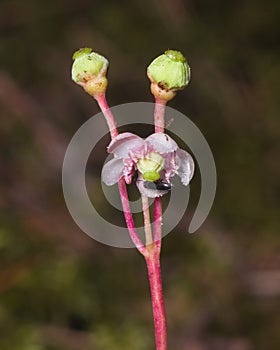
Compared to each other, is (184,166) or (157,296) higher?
(184,166)

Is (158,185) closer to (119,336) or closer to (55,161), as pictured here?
(119,336)

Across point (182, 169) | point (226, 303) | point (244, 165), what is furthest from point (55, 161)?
point (182, 169)

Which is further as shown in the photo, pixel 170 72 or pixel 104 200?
pixel 104 200

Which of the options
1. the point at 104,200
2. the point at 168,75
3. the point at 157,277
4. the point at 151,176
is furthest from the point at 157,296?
the point at 104,200

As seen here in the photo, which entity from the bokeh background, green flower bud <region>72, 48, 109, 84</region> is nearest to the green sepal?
green flower bud <region>72, 48, 109, 84</region>

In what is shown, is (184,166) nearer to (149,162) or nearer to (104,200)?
(149,162)

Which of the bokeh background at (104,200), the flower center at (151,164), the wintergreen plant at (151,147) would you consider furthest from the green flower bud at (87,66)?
the bokeh background at (104,200)

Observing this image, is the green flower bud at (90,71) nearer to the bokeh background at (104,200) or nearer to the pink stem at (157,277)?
the pink stem at (157,277)

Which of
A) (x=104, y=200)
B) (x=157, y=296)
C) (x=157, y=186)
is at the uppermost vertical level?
(x=104, y=200)

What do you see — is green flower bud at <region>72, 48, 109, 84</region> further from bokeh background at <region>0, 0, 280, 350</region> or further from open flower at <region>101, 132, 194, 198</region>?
bokeh background at <region>0, 0, 280, 350</region>
